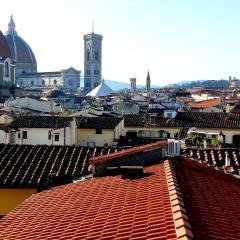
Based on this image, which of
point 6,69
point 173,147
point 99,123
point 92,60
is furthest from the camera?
point 92,60

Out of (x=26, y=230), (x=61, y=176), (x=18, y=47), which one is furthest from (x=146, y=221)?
(x=18, y=47)

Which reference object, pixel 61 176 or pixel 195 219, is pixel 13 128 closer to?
pixel 61 176

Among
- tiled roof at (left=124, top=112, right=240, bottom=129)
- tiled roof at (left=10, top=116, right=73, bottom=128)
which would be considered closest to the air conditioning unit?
tiled roof at (left=10, top=116, right=73, bottom=128)

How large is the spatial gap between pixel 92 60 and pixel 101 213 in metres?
132

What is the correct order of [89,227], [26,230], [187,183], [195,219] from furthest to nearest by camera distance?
[187,183] → [26,230] → [89,227] → [195,219]

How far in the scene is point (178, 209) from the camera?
598 centimetres

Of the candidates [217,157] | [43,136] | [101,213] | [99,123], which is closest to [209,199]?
[101,213]

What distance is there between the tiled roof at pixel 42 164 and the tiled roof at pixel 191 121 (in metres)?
23.8

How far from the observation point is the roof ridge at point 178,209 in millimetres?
5023

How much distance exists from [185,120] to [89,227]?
3296 centimetres

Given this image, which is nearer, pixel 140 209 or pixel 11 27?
pixel 140 209

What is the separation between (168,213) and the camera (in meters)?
6.14

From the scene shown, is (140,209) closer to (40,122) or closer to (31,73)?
(40,122)

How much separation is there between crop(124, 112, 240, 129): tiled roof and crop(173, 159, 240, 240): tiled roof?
89.0 feet
